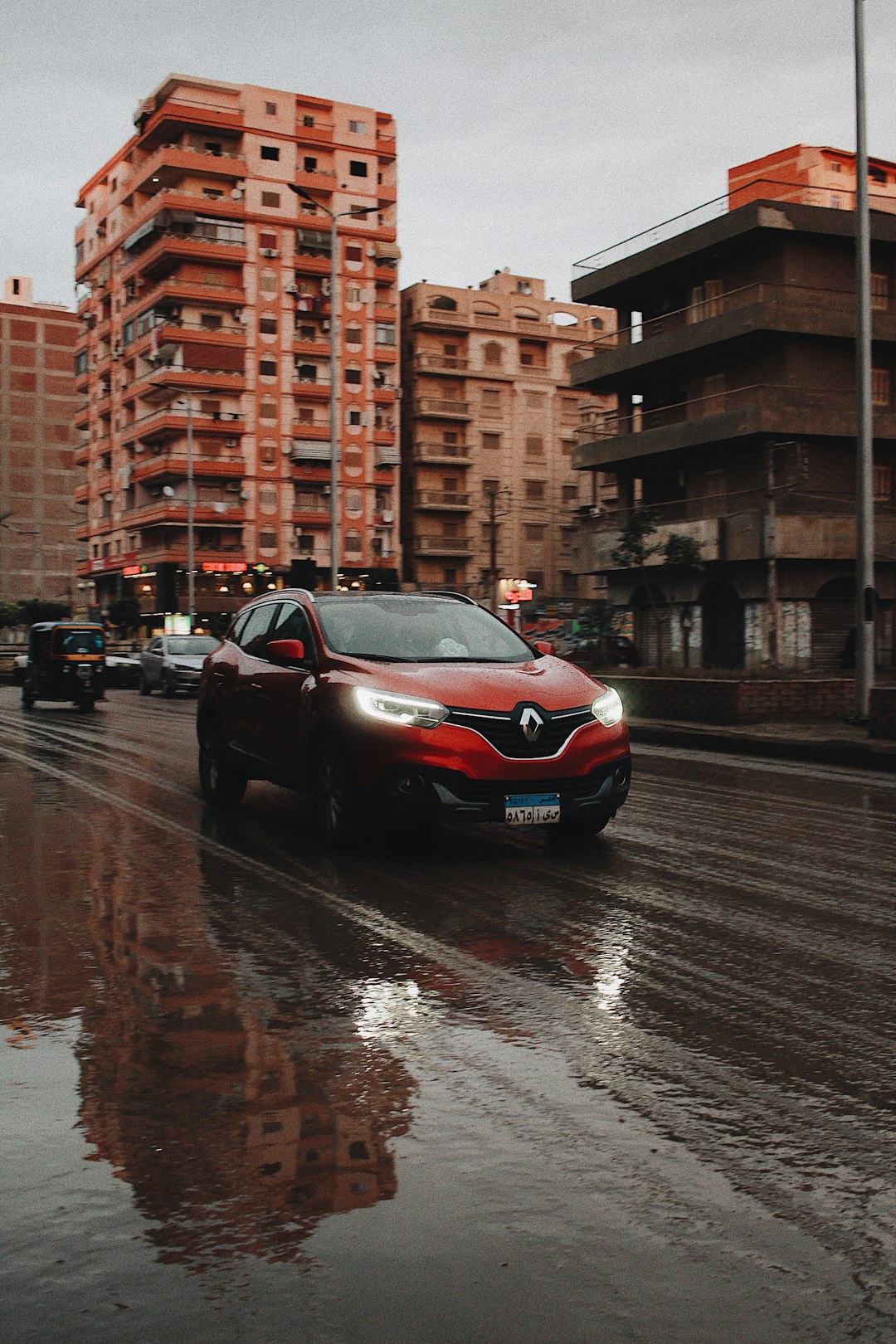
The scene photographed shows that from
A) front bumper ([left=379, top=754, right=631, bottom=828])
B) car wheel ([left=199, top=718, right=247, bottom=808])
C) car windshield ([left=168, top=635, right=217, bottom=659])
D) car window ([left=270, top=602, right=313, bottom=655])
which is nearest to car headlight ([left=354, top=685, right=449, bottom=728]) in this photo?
front bumper ([left=379, top=754, right=631, bottom=828])

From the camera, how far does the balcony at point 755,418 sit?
39.5 m

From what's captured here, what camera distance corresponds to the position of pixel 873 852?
877 centimetres

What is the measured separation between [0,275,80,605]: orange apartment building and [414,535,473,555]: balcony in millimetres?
52997

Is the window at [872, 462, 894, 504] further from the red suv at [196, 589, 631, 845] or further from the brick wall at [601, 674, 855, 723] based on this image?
the red suv at [196, 589, 631, 845]

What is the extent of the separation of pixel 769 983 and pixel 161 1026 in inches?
88.5

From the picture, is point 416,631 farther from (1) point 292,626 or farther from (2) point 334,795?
(2) point 334,795

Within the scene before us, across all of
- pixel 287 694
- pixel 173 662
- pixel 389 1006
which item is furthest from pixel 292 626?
pixel 173 662

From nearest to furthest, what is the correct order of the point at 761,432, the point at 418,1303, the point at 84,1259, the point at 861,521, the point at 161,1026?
the point at 418,1303 < the point at 84,1259 < the point at 161,1026 < the point at 861,521 < the point at 761,432

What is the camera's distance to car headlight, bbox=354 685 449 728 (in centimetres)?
809

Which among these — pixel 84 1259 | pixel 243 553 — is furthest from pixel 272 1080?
pixel 243 553

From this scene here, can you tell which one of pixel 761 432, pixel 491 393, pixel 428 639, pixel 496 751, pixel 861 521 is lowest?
pixel 496 751

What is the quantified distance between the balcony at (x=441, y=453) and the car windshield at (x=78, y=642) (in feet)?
164

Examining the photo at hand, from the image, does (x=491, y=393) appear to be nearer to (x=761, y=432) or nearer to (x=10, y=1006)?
(x=761, y=432)

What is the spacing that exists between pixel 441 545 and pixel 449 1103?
74.2 meters
